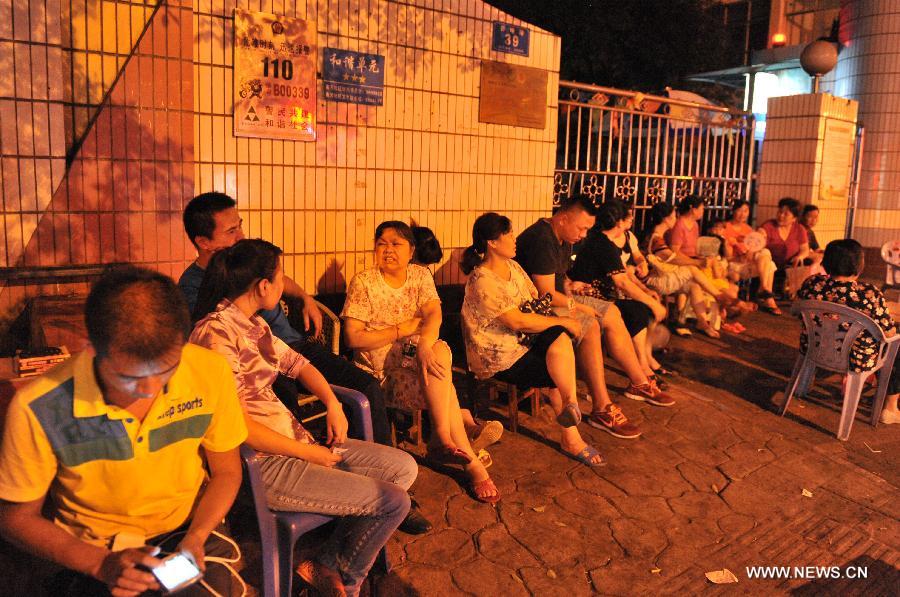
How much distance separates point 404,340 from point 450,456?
0.80 metres

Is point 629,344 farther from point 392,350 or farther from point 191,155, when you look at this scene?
point 191,155

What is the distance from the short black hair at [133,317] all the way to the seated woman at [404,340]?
94.9 inches

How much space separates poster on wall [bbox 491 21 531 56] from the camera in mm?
6809

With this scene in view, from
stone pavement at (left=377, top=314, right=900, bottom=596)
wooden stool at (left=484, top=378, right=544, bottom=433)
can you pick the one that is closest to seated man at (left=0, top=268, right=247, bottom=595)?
stone pavement at (left=377, top=314, right=900, bottom=596)

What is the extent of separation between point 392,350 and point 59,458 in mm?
2664

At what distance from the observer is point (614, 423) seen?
207 inches

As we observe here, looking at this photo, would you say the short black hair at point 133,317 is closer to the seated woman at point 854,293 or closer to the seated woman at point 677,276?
the seated woman at point 854,293

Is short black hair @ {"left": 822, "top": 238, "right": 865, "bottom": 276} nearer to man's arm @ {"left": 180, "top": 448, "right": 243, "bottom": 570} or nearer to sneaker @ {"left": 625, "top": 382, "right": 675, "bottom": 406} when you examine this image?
sneaker @ {"left": 625, "top": 382, "right": 675, "bottom": 406}

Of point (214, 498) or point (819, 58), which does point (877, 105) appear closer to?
point (819, 58)

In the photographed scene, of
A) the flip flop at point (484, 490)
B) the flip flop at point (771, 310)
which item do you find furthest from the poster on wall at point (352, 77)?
the flip flop at point (771, 310)

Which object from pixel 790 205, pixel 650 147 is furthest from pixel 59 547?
pixel 790 205

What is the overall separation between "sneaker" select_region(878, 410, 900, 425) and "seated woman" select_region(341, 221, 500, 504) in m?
3.59

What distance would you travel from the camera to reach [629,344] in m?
5.80

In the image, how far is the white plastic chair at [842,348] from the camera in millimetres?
5469
